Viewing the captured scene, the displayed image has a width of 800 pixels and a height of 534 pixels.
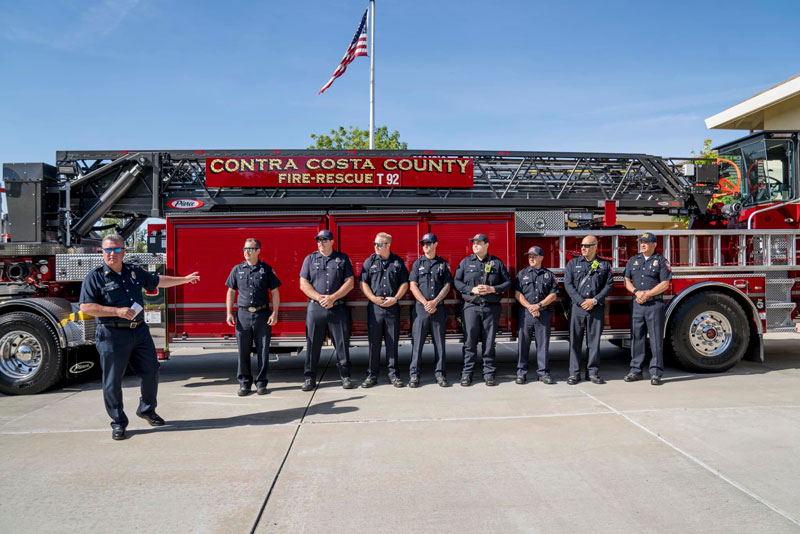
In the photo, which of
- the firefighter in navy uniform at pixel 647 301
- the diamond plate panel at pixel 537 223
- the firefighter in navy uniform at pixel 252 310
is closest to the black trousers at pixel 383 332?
the firefighter in navy uniform at pixel 252 310

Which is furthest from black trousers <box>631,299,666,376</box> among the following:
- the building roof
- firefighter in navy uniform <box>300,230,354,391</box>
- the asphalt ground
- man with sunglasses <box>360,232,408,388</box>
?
the building roof

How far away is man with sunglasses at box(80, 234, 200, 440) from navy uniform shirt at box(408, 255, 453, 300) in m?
3.00

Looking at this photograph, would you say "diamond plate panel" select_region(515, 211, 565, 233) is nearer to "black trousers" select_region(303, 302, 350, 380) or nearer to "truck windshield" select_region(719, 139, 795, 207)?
"black trousers" select_region(303, 302, 350, 380)

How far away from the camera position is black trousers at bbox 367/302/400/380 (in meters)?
6.28

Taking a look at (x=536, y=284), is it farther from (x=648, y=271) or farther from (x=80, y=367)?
(x=80, y=367)

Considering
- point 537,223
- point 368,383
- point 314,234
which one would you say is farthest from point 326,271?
point 537,223

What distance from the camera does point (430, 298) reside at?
20.6ft

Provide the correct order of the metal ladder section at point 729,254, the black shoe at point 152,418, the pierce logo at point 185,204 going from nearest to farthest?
the black shoe at point 152,418 → the metal ladder section at point 729,254 → the pierce logo at point 185,204

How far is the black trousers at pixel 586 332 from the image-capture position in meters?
6.38

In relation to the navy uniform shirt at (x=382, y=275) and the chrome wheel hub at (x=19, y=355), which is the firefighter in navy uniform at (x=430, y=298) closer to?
the navy uniform shirt at (x=382, y=275)

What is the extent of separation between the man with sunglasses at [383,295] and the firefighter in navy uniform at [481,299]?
0.74 metres

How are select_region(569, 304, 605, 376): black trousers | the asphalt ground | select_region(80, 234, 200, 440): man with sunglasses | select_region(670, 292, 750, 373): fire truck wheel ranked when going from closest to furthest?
the asphalt ground, select_region(80, 234, 200, 440): man with sunglasses, select_region(569, 304, 605, 376): black trousers, select_region(670, 292, 750, 373): fire truck wheel

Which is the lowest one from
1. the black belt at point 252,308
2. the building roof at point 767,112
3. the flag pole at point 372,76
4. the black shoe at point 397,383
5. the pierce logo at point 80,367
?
the black shoe at point 397,383

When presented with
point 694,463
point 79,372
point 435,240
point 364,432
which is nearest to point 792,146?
point 435,240
